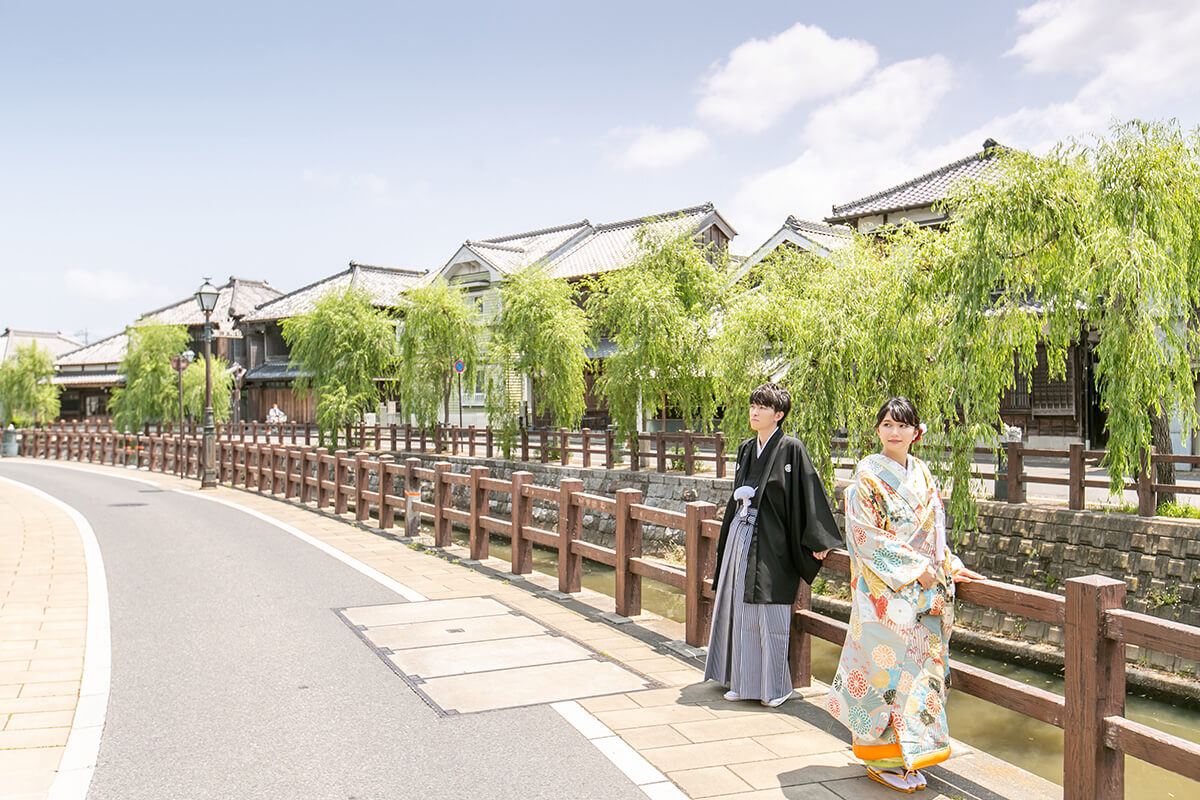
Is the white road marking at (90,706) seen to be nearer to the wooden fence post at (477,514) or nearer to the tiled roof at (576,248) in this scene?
the wooden fence post at (477,514)

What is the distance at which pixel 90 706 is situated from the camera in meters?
5.41

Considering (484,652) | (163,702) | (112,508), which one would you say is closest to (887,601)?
(484,652)

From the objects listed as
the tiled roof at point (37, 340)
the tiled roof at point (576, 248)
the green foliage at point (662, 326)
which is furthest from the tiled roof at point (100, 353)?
the green foliage at point (662, 326)

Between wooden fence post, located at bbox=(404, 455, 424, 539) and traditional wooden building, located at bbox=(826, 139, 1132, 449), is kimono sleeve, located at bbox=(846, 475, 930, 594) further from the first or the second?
traditional wooden building, located at bbox=(826, 139, 1132, 449)

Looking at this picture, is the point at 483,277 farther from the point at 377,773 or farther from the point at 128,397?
the point at 377,773

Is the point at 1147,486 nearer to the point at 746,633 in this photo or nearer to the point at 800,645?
the point at 800,645

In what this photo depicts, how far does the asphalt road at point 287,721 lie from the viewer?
14.0 ft

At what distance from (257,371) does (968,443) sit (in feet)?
127

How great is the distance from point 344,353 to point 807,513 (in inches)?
1004

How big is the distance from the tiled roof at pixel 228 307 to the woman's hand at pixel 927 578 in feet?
154

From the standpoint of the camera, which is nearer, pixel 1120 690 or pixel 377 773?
pixel 1120 690

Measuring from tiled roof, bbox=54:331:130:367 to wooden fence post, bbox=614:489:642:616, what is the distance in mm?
53254

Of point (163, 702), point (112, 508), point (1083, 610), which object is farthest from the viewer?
point (112, 508)

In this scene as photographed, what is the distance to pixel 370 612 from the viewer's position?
26.1 ft
